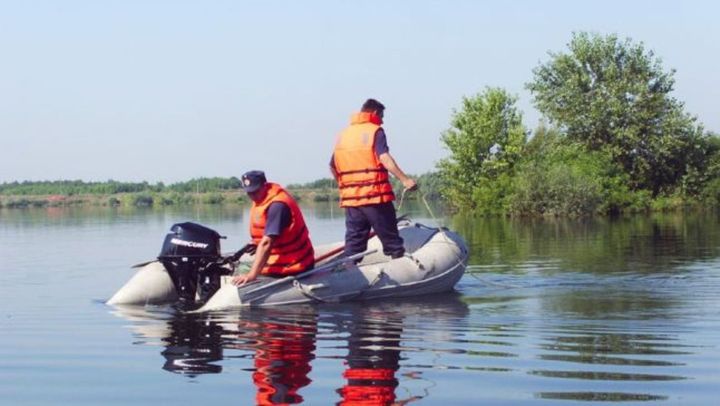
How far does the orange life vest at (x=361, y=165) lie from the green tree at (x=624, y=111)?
3054 cm

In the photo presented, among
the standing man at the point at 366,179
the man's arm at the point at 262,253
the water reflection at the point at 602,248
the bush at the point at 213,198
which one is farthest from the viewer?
the bush at the point at 213,198

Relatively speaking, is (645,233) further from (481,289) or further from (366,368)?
(366,368)

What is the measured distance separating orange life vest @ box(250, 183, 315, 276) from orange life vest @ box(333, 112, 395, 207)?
766 millimetres

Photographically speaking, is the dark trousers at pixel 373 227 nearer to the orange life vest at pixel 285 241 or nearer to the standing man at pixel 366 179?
the standing man at pixel 366 179

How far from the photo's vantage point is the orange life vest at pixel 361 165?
9.74 meters

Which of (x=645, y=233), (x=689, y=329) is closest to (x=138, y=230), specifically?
(x=645, y=233)

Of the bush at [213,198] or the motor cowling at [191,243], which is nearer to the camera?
the motor cowling at [191,243]

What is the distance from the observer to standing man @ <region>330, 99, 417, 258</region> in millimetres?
9727

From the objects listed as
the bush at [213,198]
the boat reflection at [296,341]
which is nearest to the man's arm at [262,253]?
the boat reflection at [296,341]

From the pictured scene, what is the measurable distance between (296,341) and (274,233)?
1.72 metres

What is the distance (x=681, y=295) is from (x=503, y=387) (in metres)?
4.46

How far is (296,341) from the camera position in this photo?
24.1ft

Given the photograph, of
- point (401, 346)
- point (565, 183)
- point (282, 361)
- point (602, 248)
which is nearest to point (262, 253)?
point (401, 346)

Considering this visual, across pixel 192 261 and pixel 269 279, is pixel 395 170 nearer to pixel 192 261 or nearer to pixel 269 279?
pixel 269 279
